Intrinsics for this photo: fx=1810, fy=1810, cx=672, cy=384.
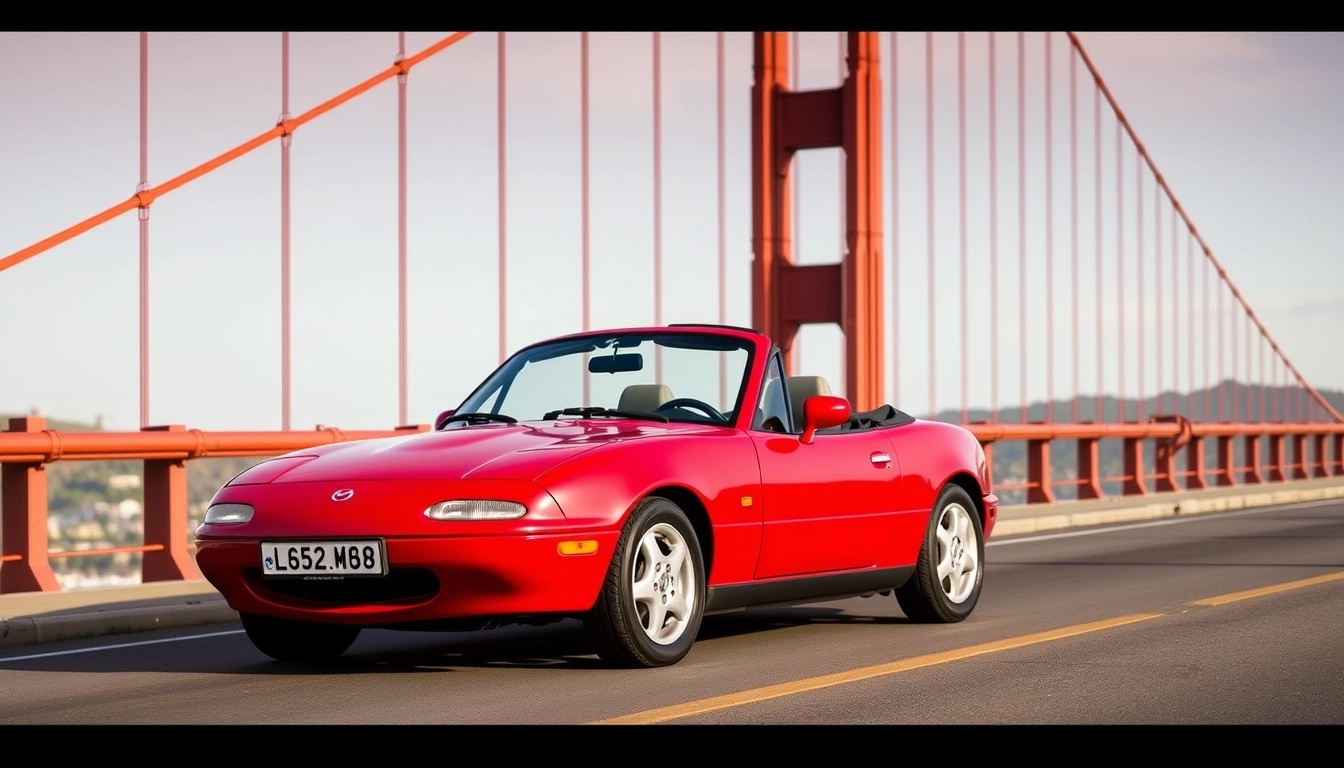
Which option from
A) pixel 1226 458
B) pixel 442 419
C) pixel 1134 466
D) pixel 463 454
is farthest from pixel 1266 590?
pixel 1226 458

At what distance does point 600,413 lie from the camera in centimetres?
765

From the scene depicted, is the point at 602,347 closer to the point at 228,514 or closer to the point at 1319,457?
the point at 228,514

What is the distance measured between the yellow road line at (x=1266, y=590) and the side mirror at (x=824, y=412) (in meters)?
2.78

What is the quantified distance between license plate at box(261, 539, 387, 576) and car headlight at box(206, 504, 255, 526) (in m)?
0.20

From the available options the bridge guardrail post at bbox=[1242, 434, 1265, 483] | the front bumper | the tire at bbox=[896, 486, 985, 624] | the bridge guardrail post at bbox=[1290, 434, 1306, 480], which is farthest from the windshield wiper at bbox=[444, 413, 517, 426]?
the bridge guardrail post at bbox=[1290, 434, 1306, 480]

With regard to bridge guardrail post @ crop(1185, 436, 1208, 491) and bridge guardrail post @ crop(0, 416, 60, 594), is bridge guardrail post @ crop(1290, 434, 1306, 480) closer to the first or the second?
bridge guardrail post @ crop(1185, 436, 1208, 491)

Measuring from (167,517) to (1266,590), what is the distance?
641 centimetres

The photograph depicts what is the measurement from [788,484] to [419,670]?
1.71m

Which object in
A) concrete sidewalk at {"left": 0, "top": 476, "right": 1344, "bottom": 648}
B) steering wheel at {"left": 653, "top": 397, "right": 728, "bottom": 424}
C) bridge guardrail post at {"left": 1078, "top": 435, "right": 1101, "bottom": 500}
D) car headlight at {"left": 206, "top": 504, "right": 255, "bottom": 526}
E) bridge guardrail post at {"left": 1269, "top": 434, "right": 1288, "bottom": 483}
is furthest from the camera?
bridge guardrail post at {"left": 1269, "top": 434, "right": 1288, "bottom": 483}

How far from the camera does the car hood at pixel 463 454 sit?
6.52m

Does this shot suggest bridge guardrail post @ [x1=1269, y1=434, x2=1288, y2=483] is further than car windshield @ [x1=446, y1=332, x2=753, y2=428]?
Yes

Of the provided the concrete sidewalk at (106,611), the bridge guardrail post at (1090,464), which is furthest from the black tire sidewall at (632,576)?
the bridge guardrail post at (1090,464)

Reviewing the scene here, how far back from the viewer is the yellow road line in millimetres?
9491

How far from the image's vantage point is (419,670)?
691 cm
